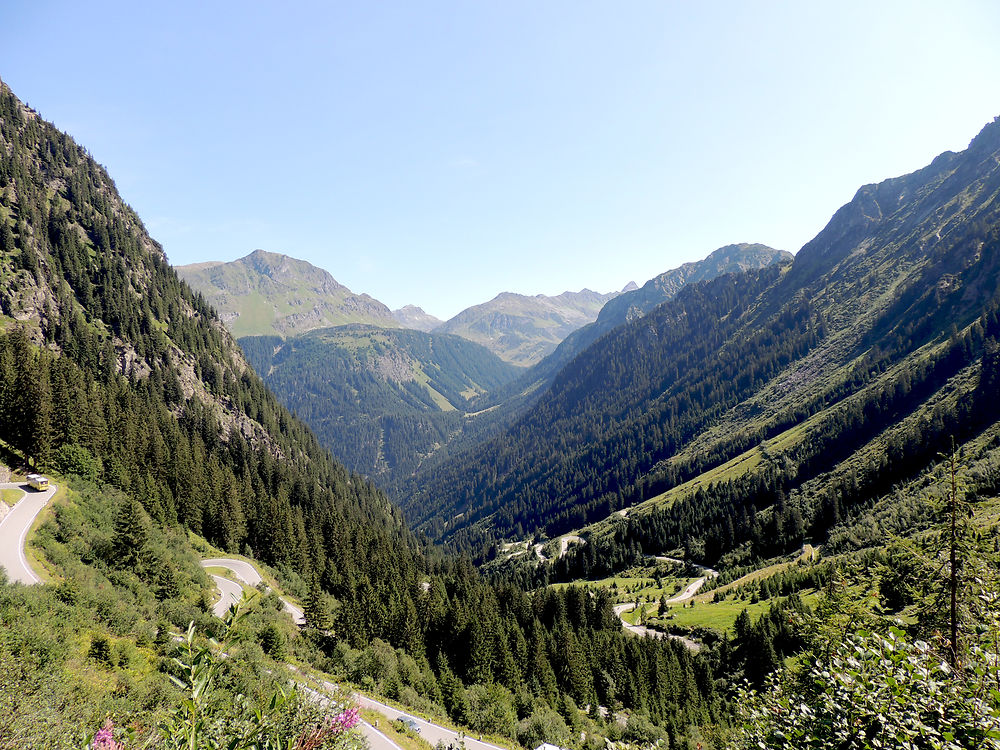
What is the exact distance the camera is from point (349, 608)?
5284 cm

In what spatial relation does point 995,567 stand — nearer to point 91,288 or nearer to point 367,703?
point 367,703

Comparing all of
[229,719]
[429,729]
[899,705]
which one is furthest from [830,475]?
[229,719]

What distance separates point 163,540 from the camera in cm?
4988

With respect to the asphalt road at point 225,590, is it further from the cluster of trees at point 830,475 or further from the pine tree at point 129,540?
the cluster of trees at point 830,475

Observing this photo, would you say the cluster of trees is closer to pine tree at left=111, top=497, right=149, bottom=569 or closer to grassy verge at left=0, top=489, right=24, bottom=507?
pine tree at left=111, top=497, right=149, bottom=569

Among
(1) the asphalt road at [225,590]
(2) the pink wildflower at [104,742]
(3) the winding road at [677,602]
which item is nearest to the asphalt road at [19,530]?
(1) the asphalt road at [225,590]

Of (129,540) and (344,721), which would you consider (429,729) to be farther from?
(344,721)

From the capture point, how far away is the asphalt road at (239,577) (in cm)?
4956

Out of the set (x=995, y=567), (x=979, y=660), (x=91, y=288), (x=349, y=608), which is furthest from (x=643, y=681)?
(x=91, y=288)

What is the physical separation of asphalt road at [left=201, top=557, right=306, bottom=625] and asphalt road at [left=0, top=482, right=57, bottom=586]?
Result: 628 inches

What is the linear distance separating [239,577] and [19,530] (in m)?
27.0

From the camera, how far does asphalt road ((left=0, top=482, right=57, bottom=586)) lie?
1158 inches

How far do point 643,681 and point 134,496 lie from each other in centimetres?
7250

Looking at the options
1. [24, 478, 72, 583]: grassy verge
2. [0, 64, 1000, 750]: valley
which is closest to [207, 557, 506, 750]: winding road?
[0, 64, 1000, 750]: valley
